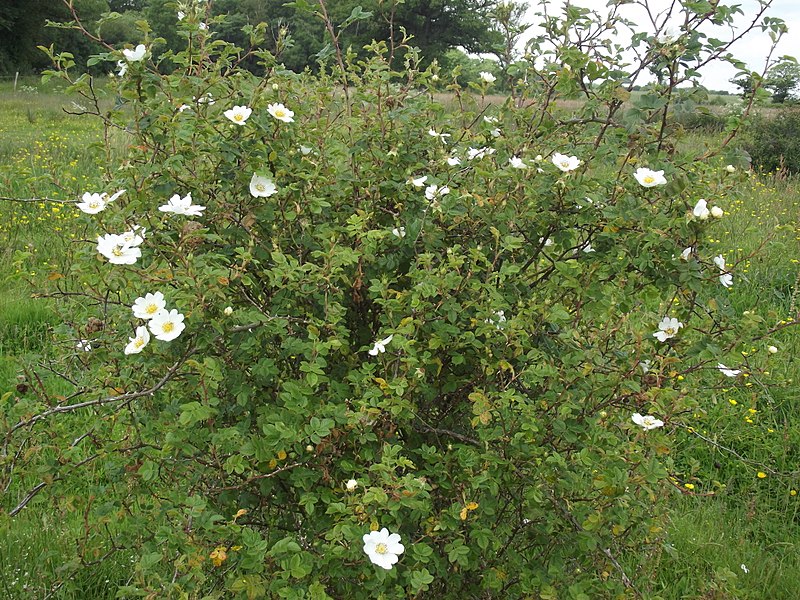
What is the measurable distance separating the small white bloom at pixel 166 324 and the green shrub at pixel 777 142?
8.14 meters

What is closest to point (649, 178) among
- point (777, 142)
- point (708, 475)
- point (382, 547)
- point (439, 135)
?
point (439, 135)

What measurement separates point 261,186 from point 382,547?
821 mm

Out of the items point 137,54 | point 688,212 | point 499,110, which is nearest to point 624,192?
point 688,212

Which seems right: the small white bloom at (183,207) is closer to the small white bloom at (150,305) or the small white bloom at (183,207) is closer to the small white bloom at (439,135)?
the small white bloom at (150,305)

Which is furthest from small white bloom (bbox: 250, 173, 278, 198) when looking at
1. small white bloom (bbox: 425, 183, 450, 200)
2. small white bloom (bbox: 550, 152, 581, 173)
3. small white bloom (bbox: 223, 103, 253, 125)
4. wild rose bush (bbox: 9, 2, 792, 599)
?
small white bloom (bbox: 550, 152, 581, 173)

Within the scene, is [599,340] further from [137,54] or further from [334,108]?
[137,54]

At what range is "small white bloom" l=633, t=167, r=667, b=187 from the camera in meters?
1.53

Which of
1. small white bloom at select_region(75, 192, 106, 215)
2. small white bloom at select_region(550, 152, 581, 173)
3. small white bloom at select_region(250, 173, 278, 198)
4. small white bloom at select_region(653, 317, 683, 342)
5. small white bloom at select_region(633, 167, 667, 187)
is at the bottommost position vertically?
small white bloom at select_region(653, 317, 683, 342)

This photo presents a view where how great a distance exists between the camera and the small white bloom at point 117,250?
138 centimetres

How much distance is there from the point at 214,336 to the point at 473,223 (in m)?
0.70

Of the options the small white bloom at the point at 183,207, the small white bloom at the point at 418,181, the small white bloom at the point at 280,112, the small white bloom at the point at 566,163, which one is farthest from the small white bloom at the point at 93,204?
A: the small white bloom at the point at 566,163

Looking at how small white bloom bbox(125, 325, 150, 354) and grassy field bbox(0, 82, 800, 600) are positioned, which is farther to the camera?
grassy field bbox(0, 82, 800, 600)

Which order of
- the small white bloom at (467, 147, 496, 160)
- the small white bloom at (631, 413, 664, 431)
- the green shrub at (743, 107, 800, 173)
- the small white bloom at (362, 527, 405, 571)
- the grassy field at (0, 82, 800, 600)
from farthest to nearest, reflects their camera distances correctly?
the green shrub at (743, 107, 800, 173) → the grassy field at (0, 82, 800, 600) → the small white bloom at (467, 147, 496, 160) → the small white bloom at (631, 413, 664, 431) → the small white bloom at (362, 527, 405, 571)

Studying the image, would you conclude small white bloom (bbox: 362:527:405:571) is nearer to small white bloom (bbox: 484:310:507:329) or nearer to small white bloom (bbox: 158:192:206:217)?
small white bloom (bbox: 484:310:507:329)
